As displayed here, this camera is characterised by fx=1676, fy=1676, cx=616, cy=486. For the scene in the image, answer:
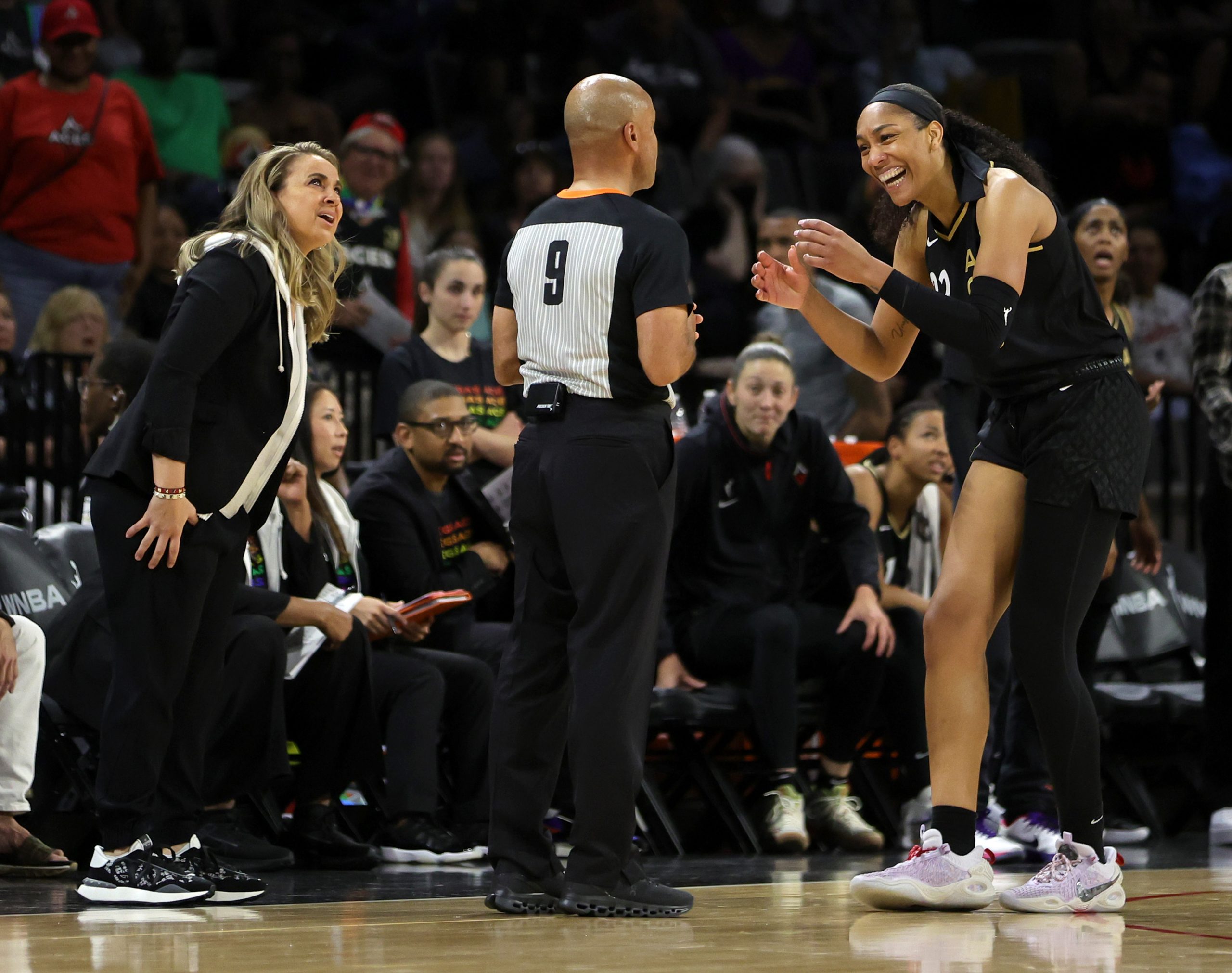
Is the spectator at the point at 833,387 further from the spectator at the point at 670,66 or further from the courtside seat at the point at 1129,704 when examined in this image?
the spectator at the point at 670,66

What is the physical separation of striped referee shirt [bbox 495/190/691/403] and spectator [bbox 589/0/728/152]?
6412 millimetres

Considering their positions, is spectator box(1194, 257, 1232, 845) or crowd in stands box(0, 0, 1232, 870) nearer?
crowd in stands box(0, 0, 1232, 870)

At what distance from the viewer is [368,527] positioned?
5430 mm

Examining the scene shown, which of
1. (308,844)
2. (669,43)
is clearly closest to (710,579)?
(308,844)

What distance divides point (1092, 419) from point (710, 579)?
2.36m

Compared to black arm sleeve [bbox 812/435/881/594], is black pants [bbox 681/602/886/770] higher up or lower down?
lower down

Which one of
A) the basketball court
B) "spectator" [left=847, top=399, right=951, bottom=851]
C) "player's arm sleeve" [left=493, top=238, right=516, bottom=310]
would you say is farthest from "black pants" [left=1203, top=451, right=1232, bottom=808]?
"player's arm sleeve" [left=493, top=238, right=516, bottom=310]

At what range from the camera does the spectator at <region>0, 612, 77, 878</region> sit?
4316 mm

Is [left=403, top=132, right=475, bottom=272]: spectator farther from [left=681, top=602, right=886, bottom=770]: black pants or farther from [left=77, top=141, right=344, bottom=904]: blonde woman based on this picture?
[left=77, top=141, right=344, bottom=904]: blonde woman

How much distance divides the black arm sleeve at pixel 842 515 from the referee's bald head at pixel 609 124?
2355 millimetres

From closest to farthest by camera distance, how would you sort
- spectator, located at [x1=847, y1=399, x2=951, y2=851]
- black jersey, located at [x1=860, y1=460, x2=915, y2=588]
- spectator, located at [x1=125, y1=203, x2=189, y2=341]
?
1. spectator, located at [x1=847, y1=399, x2=951, y2=851]
2. black jersey, located at [x1=860, y1=460, x2=915, y2=588]
3. spectator, located at [x1=125, y1=203, x2=189, y2=341]

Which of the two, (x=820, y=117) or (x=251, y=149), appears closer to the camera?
(x=251, y=149)

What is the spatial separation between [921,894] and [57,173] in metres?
5.19

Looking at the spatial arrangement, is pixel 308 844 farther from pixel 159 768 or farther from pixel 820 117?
pixel 820 117
